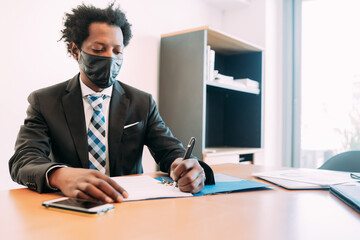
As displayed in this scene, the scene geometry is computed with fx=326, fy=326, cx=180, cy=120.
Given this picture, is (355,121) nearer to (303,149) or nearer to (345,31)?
(303,149)

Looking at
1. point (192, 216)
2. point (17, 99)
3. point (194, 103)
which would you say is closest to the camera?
point (192, 216)

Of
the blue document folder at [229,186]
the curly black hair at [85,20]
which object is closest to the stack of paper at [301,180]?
the blue document folder at [229,186]

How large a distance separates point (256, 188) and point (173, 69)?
185 centimetres

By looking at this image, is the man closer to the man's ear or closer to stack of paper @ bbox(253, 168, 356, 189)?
the man's ear

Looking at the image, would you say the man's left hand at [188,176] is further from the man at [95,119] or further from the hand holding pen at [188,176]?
the man at [95,119]

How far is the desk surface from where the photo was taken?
1.90ft

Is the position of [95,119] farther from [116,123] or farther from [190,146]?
[190,146]

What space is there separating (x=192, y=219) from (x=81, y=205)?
9.5 inches

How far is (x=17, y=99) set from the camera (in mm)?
1856

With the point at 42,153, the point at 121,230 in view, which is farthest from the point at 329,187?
the point at 42,153

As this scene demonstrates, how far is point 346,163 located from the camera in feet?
5.91

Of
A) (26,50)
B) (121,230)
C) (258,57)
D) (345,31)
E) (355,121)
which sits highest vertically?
(345,31)

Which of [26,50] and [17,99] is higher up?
[26,50]

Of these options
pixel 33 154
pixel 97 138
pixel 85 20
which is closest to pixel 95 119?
pixel 97 138
